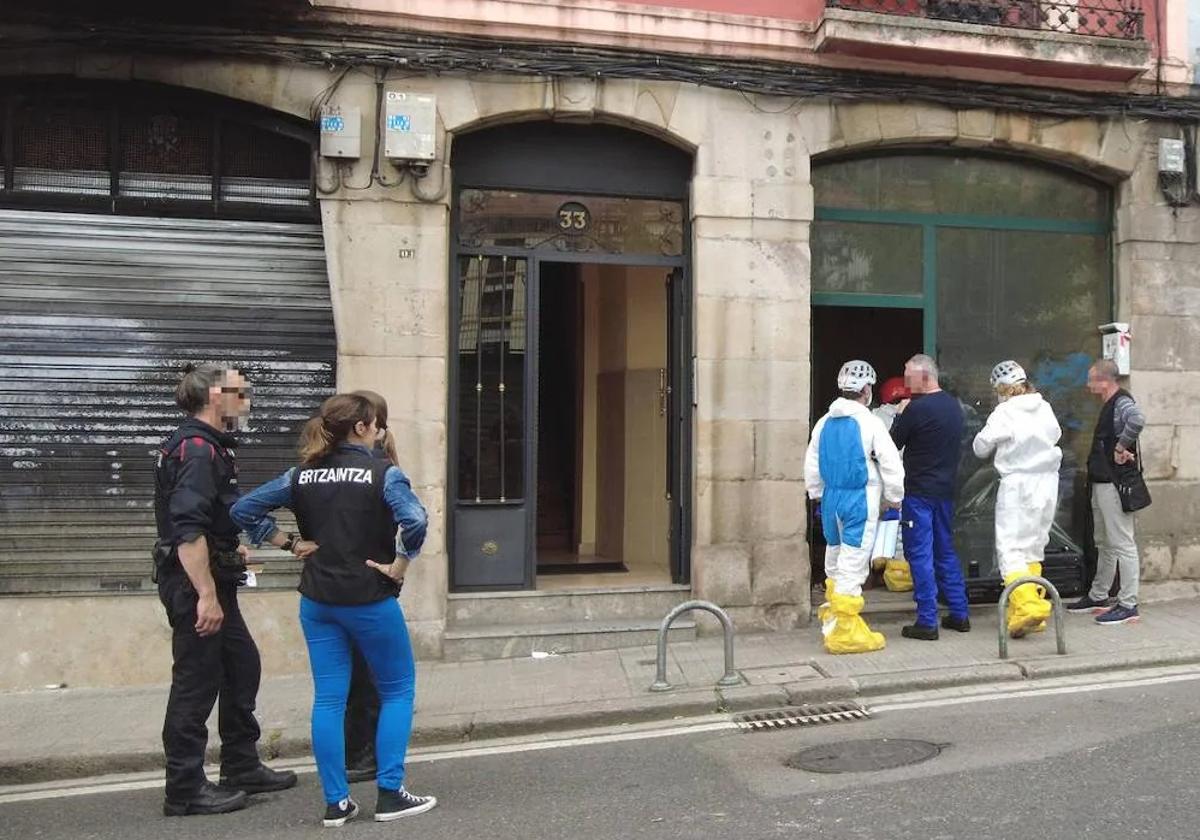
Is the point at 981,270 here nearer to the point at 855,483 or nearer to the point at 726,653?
the point at 855,483

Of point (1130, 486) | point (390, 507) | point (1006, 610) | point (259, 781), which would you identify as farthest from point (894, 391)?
point (259, 781)

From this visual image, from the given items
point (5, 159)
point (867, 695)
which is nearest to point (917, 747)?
point (867, 695)

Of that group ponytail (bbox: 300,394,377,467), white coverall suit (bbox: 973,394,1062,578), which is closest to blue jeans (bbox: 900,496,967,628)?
white coverall suit (bbox: 973,394,1062,578)

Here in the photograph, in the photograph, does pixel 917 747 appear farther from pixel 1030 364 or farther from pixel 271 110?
pixel 271 110

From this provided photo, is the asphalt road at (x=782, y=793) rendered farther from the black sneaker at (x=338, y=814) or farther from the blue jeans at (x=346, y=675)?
the blue jeans at (x=346, y=675)

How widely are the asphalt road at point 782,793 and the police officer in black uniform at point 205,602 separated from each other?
0.19 meters

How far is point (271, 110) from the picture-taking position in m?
7.54

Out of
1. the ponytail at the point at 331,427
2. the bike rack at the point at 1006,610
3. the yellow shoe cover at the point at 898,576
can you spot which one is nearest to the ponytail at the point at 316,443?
the ponytail at the point at 331,427

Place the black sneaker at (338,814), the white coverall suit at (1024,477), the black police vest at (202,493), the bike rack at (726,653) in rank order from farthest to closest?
the white coverall suit at (1024,477), the bike rack at (726,653), the black police vest at (202,493), the black sneaker at (338,814)

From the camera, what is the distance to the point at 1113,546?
7863 millimetres

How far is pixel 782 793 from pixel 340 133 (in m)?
5.59

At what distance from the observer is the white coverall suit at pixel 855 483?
6.70 m

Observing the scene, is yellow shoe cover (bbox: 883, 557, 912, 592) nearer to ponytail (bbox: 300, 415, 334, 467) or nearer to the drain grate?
the drain grate

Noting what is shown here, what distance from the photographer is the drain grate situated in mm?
5660
